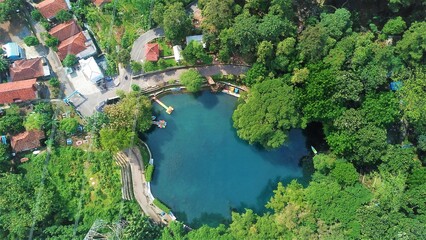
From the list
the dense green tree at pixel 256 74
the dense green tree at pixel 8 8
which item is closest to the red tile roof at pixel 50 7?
the dense green tree at pixel 8 8

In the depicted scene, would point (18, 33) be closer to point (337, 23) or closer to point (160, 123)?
point (160, 123)

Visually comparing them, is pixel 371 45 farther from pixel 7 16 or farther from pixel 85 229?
pixel 7 16

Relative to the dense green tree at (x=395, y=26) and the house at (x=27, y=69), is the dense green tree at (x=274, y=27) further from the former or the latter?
the house at (x=27, y=69)

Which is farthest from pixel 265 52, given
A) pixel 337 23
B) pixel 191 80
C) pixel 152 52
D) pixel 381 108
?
pixel 381 108

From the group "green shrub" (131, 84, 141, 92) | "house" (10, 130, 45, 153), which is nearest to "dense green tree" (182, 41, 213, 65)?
"green shrub" (131, 84, 141, 92)

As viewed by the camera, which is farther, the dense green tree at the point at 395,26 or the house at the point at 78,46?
the house at the point at 78,46

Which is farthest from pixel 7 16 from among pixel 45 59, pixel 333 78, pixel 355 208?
pixel 355 208
